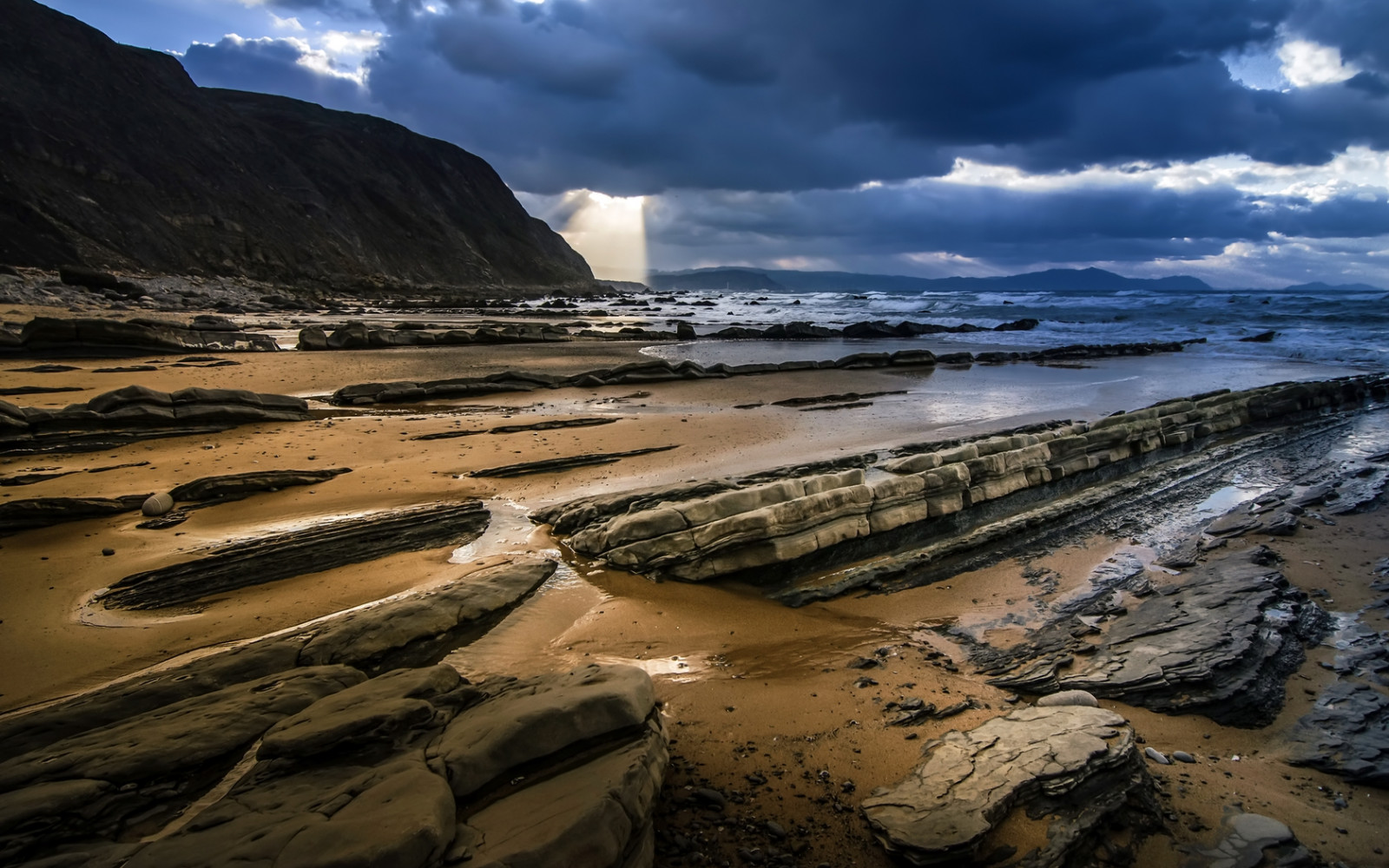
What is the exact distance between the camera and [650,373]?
17.8 metres

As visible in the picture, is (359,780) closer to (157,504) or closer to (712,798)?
(712,798)

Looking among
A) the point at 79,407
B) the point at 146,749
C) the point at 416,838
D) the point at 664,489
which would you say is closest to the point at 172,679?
the point at 146,749

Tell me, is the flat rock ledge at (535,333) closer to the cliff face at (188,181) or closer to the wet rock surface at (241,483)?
A: the wet rock surface at (241,483)

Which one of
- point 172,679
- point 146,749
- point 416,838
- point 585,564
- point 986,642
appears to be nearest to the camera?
point 416,838

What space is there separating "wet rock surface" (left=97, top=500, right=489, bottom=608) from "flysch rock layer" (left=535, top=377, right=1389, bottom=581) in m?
1.06

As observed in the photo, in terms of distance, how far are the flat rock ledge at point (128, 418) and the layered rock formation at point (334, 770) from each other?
7352 millimetres

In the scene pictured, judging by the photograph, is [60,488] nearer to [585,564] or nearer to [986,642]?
[585,564]

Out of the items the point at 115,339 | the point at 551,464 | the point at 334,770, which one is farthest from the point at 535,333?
the point at 334,770

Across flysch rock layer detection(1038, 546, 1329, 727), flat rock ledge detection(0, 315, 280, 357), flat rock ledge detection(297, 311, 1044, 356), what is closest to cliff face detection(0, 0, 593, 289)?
flat rock ledge detection(0, 315, 280, 357)

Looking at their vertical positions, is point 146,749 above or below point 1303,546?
above

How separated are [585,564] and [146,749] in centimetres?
355

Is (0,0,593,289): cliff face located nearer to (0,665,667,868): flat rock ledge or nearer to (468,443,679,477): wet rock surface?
(468,443,679,477): wet rock surface

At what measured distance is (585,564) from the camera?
607 cm

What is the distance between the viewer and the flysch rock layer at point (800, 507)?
237 inches
